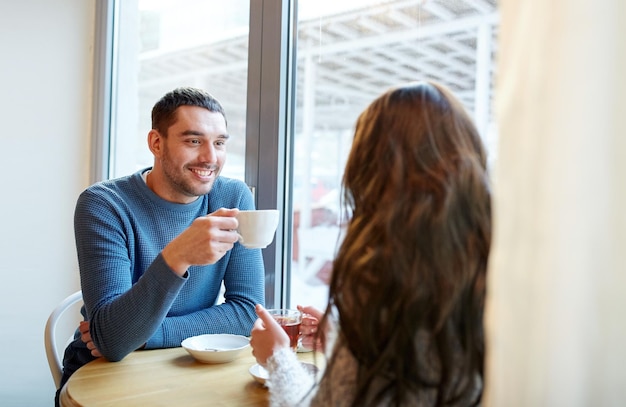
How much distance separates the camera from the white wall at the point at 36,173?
2.46m

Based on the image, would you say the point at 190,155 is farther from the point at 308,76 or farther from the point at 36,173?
the point at 36,173

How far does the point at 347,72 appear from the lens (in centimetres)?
174

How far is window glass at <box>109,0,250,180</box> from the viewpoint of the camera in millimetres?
2043

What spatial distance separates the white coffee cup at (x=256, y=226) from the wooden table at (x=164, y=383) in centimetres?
27

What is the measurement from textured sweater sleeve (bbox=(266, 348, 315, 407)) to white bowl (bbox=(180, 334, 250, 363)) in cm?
28

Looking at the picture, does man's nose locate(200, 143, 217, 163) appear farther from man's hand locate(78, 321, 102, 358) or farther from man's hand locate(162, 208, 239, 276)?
man's hand locate(78, 321, 102, 358)

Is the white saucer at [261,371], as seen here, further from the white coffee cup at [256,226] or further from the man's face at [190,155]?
the man's face at [190,155]

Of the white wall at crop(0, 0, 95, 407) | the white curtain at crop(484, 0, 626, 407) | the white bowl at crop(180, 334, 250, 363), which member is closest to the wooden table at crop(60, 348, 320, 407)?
the white bowl at crop(180, 334, 250, 363)

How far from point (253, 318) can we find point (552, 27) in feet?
3.83

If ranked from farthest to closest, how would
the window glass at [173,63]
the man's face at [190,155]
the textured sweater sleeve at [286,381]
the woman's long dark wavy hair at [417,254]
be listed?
the window glass at [173,63] → the man's face at [190,155] → the textured sweater sleeve at [286,381] → the woman's long dark wavy hair at [417,254]

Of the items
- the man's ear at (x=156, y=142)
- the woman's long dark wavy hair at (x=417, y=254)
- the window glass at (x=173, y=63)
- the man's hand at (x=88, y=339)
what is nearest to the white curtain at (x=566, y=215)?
the woman's long dark wavy hair at (x=417, y=254)

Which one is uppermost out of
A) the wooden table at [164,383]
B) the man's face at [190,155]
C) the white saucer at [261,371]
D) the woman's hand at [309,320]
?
the man's face at [190,155]

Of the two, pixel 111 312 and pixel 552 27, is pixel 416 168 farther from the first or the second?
pixel 111 312

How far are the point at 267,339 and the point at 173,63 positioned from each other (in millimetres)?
1655
